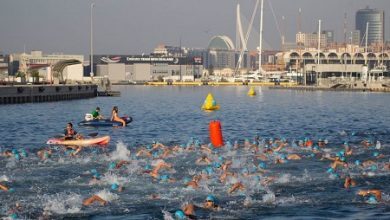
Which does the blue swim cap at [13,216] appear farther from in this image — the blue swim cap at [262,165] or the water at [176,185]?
the blue swim cap at [262,165]

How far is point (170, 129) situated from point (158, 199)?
106 feet

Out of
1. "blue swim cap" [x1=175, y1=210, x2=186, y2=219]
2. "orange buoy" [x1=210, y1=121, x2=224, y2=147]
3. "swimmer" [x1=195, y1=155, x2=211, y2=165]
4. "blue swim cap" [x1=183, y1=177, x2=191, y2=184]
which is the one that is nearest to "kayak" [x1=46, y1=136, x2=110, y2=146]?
"orange buoy" [x1=210, y1=121, x2=224, y2=147]

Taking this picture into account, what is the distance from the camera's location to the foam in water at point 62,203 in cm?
2358

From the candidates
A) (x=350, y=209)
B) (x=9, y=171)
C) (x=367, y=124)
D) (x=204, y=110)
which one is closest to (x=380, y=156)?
(x=350, y=209)

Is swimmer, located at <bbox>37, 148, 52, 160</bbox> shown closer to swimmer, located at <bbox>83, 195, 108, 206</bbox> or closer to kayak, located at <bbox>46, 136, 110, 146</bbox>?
kayak, located at <bbox>46, 136, 110, 146</bbox>

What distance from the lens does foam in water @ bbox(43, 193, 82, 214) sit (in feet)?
77.4

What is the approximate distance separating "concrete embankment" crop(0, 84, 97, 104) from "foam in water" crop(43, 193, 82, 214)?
6916 centimetres

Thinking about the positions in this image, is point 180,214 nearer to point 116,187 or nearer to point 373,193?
point 116,187

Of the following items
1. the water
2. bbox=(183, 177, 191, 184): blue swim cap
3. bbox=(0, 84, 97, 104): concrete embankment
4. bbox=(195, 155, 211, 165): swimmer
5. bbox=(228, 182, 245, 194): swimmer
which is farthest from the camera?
bbox=(0, 84, 97, 104): concrete embankment

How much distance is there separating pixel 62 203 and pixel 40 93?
263 ft

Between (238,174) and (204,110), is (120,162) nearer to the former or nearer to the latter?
(238,174)

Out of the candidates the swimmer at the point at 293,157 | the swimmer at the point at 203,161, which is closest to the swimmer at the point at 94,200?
the swimmer at the point at 203,161

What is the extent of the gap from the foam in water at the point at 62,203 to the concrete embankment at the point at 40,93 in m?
69.2

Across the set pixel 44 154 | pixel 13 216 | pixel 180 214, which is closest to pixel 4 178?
pixel 44 154
